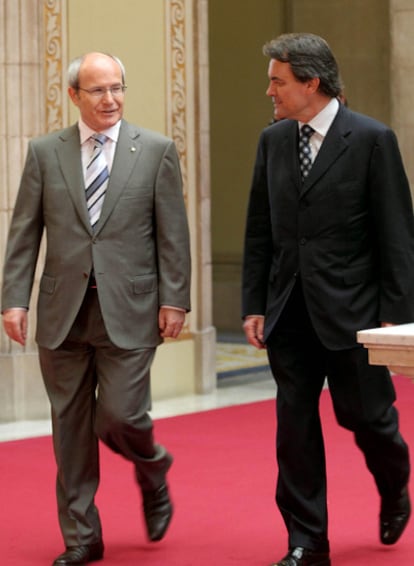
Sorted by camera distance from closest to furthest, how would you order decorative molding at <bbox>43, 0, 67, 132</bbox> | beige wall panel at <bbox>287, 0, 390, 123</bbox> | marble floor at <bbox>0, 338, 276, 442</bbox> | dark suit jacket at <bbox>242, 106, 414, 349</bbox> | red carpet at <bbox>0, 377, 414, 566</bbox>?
dark suit jacket at <bbox>242, 106, 414, 349</bbox> < red carpet at <bbox>0, 377, 414, 566</bbox> < marble floor at <bbox>0, 338, 276, 442</bbox> < decorative molding at <bbox>43, 0, 67, 132</bbox> < beige wall panel at <bbox>287, 0, 390, 123</bbox>

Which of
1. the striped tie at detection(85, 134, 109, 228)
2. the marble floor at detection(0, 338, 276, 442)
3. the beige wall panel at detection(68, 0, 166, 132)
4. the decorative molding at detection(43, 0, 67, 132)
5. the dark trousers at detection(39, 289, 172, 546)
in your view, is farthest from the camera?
the beige wall panel at detection(68, 0, 166, 132)

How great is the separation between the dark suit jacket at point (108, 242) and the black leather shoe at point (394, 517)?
3.53 ft

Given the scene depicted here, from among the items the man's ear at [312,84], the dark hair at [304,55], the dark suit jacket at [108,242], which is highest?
the dark hair at [304,55]

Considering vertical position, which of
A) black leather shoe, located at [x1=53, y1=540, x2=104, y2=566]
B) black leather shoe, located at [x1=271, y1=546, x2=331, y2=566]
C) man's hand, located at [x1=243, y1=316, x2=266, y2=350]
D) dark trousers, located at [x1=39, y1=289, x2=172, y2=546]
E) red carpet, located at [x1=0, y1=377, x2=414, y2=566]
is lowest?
red carpet, located at [x1=0, y1=377, x2=414, y2=566]

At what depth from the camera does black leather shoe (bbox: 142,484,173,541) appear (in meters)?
5.67

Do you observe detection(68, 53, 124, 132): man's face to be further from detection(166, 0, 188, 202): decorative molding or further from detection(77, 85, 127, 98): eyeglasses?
detection(166, 0, 188, 202): decorative molding

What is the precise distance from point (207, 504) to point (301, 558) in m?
1.44

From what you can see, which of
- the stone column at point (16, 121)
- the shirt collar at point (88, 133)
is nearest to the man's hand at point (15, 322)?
the shirt collar at point (88, 133)

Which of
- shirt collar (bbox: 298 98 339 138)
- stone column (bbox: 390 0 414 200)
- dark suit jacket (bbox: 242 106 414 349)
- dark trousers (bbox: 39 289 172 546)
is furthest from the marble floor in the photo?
shirt collar (bbox: 298 98 339 138)

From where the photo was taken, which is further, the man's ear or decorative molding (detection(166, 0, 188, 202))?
decorative molding (detection(166, 0, 188, 202))

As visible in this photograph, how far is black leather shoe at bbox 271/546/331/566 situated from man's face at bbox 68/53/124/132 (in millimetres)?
1709

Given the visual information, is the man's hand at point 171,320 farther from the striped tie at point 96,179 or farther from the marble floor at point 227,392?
the marble floor at point 227,392

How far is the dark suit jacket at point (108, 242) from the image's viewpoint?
17.6ft

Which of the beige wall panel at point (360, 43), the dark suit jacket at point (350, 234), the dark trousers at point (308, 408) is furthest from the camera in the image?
the beige wall panel at point (360, 43)
